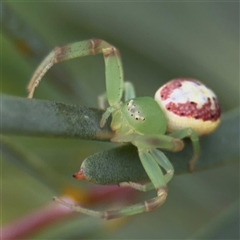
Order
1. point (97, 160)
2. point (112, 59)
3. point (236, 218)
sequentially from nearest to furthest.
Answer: point (97, 160)
point (112, 59)
point (236, 218)

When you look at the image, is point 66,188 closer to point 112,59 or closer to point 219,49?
point 112,59

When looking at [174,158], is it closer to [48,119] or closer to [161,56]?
[48,119]

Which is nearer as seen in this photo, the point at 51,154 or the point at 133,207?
the point at 133,207

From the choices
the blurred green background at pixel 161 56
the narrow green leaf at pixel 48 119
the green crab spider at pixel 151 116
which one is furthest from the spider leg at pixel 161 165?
the blurred green background at pixel 161 56

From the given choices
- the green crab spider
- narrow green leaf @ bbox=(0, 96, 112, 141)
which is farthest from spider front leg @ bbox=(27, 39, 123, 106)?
narrow green leaf @ bbox=(0, 96, 112, 141)

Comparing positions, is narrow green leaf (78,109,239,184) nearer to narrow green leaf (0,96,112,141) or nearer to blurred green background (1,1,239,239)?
narrow green leaf (0,96,112,141)

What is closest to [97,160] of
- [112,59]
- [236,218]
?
[112,59]

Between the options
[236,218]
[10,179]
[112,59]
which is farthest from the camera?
[10,179]

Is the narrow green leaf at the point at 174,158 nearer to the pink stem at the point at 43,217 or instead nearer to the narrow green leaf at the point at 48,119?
the narrow green leaf at the point at 48,119
